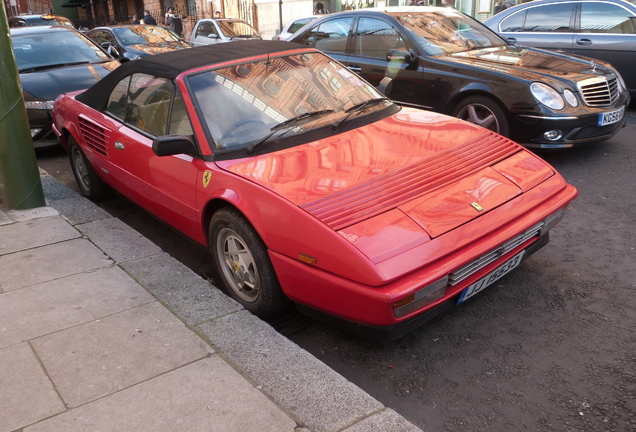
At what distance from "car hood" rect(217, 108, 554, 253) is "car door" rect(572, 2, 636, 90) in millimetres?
5160

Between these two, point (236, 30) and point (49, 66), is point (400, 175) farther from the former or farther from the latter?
point (236, 30)

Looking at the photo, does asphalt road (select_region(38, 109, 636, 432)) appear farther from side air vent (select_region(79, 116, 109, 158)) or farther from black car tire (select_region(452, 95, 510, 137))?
black car tire (select_region(452, 95, 510, 137))

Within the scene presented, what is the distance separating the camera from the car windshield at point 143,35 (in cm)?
1375

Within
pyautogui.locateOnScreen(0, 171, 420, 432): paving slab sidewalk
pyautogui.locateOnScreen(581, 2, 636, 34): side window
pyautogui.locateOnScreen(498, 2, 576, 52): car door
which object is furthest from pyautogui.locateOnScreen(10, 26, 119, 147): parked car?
pyautogui.locateOnScreen(581, 2, 636, 34): side window

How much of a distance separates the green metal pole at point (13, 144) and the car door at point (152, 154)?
2.63 feet

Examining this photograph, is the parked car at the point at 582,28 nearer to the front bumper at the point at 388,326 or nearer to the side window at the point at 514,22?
the side window at the point at 514,22

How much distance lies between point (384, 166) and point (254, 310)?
113 cm

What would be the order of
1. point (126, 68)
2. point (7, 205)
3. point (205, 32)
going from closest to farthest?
1. point (126, 68)
2. point (7, 205)
3. point (205, 32)

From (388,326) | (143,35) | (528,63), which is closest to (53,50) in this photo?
(143,35)

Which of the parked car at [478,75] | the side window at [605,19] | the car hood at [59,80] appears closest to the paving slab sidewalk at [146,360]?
the parked car at [478,75]

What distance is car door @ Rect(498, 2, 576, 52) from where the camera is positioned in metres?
8.34

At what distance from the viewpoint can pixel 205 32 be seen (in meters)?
16.7

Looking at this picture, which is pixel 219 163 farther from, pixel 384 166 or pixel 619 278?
pixel 619 278

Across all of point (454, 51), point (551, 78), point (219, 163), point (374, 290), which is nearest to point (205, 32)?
point (454, 51)
